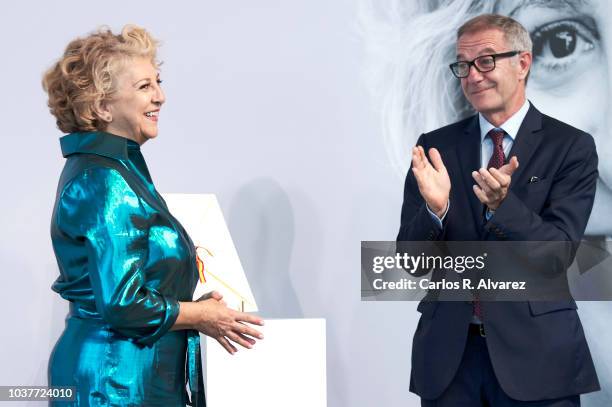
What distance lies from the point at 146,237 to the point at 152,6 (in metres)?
1.95

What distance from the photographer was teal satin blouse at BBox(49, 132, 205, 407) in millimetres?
1917

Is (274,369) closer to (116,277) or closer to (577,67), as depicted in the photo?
(116,277)

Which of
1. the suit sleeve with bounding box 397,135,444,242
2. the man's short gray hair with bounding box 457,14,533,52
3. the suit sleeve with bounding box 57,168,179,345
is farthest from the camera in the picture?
the man's short gray hair with bounding box 457,14,533,52

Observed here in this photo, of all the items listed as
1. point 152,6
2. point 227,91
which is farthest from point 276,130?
point 152,6

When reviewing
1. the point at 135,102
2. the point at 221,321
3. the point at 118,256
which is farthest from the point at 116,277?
the point at 135,102

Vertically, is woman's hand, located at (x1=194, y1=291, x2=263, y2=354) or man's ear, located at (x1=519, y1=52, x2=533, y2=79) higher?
man's ear, located at (x1=519, y1=52, x2=533, y2=79)

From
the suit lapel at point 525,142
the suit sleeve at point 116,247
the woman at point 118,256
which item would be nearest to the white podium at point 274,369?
the woman at point 118,256

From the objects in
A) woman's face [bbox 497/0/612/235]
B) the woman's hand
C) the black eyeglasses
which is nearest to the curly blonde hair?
the woman's hand

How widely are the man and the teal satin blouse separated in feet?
2.53

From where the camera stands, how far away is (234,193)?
3.73m

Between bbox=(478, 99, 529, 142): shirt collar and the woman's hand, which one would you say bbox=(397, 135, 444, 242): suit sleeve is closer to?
bbox=(478, 99, 529, 142): shirt collar

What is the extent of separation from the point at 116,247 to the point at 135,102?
42 centimetres

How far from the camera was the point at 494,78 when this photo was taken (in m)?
2.63

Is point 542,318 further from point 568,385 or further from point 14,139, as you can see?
point 14,139
